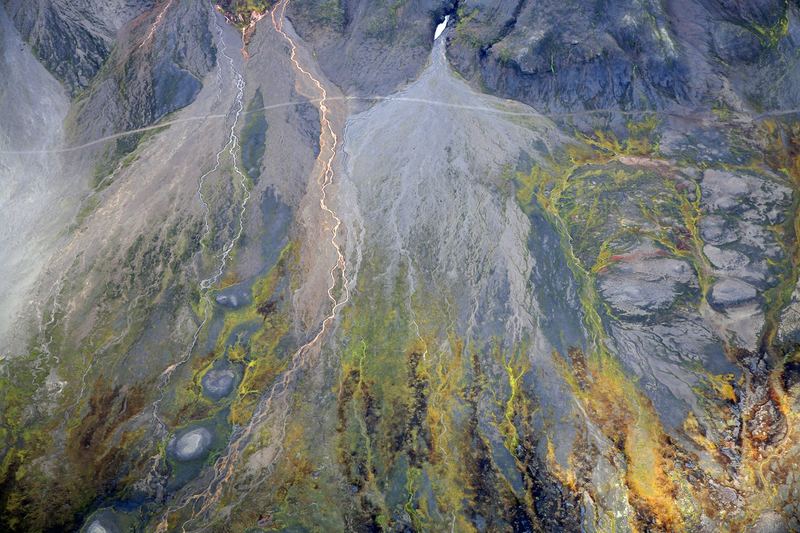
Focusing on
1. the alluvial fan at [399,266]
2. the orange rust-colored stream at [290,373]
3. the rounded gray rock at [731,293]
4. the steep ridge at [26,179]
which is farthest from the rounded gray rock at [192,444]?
the rounded gray rock at [731,293]

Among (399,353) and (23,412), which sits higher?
(23,412)

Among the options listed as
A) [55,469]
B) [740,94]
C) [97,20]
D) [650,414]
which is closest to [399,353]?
[650,414]

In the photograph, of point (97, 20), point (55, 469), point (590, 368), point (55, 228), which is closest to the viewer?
point (55, 469)

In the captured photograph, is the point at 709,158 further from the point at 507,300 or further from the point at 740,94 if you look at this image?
the point at 507,300

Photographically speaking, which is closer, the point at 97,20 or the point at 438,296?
the point at 438,296

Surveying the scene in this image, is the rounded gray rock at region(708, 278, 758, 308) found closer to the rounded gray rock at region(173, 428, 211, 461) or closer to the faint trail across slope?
the faint trail across slope

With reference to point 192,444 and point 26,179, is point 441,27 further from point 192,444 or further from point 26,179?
point 192,444

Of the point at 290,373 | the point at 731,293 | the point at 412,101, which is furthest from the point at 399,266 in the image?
the point at 731,293

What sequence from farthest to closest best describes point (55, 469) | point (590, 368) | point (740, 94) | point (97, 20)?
1. point (97, 20)
2. point (740, 94)
3. point (590, 368)
4. point (55, 469)
